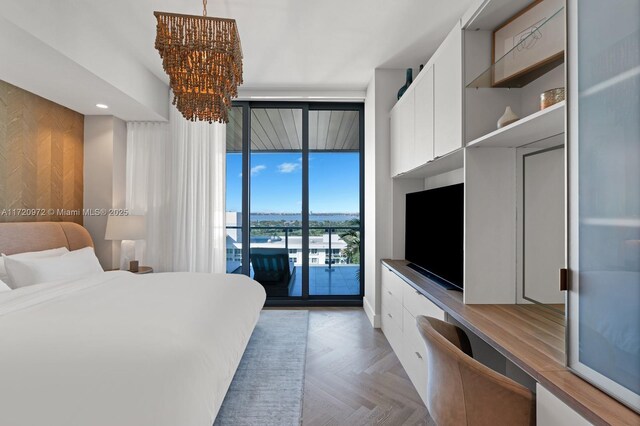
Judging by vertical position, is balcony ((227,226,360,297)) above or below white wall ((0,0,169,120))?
below

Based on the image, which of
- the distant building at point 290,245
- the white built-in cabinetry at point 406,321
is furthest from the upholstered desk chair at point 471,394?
the distant building at point 290,245

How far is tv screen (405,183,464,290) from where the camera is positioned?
202 cm

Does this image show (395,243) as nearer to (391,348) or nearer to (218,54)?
(391,348)

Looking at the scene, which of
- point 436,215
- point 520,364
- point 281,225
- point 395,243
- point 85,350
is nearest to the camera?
point 520,364

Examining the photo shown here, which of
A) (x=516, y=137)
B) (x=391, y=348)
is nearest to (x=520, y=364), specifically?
(x=516, y=137)

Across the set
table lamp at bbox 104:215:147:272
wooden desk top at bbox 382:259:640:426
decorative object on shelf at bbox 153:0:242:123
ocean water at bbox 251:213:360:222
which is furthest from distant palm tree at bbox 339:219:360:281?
decorative object on shelf at bbox 153:0:242:123

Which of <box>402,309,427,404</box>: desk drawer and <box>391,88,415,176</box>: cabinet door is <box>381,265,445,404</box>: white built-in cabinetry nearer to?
<box>402,309,427,404</box>: desk drawer

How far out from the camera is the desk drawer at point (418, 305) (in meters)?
1.88

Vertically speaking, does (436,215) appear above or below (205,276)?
above

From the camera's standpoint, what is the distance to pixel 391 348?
9.47 feet

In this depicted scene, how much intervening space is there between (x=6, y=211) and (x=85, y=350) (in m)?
2.42

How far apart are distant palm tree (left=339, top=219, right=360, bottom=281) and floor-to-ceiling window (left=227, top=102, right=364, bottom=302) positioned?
15 millimetres

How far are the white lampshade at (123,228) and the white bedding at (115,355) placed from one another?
126 cm

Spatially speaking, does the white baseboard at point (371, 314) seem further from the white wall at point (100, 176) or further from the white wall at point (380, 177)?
the white wall at point (100, 176)
